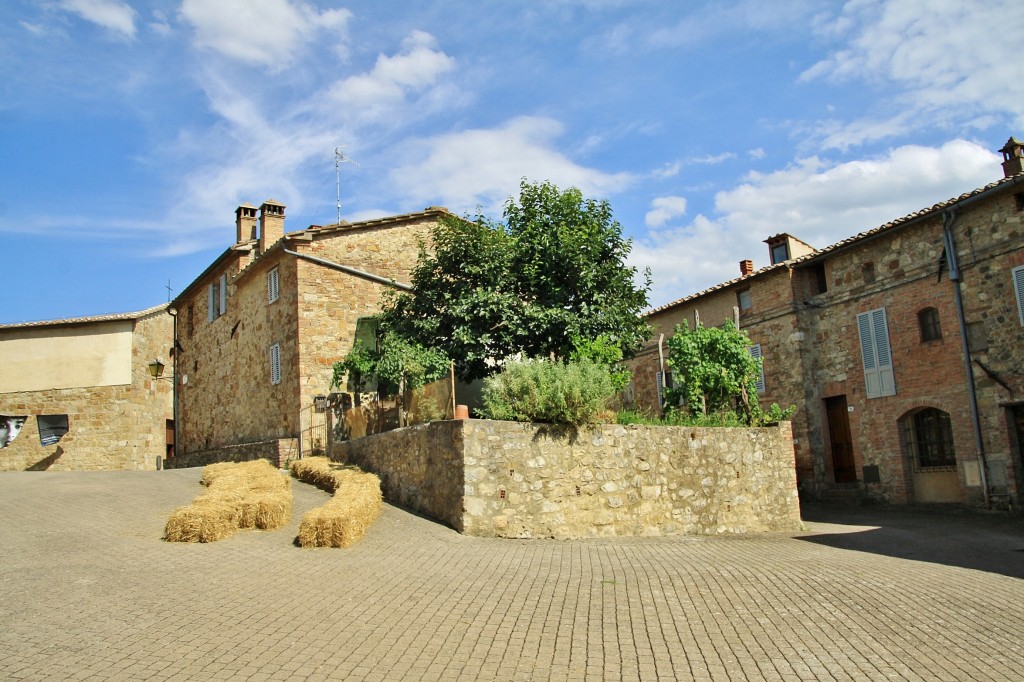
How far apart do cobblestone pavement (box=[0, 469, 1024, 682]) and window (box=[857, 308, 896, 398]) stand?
28.8 feet

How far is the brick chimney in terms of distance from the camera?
2419cm

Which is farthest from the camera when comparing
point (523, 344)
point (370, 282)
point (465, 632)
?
point (370, 282)

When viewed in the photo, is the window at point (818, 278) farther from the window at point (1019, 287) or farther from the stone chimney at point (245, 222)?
the stone chimney at point (245, 222)

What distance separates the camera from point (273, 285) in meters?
21.2

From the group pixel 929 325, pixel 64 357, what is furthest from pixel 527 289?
pixel 64 357

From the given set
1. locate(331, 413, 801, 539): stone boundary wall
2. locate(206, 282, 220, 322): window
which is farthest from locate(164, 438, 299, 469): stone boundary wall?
locate(206, 282, 220, 322): window

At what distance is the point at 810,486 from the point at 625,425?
11.3 m

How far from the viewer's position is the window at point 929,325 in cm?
1875

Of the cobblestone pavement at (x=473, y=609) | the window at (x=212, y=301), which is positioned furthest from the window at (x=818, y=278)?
the window at (x=212, y=301)

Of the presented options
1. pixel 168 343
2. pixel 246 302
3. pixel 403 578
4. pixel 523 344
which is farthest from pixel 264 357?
pixel 403 578

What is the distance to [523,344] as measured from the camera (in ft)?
56.0

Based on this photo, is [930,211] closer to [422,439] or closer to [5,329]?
[422,439]

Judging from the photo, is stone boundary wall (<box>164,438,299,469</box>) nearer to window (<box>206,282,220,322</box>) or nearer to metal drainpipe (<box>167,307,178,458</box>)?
metal drainpipe (<box>167,307,178,458</box>)

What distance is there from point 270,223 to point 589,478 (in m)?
16.5
